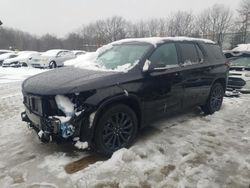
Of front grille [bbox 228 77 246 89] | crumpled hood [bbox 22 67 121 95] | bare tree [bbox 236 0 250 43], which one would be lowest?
front grille [bbox 228 77 246 89]

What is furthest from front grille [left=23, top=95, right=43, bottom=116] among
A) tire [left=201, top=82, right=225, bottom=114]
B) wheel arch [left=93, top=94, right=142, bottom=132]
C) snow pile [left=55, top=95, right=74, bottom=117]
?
tire [left=201, top=82, right=225, bottom=114]

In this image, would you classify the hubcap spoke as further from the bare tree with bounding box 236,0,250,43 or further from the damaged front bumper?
the bare tree with bounding box 236,0,250,43

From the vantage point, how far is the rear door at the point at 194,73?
214 inches

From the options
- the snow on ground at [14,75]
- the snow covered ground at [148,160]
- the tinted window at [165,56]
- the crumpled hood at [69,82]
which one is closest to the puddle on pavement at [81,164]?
the snow covered ground at [148,160]

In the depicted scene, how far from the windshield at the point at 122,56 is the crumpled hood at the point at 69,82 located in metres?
0.46

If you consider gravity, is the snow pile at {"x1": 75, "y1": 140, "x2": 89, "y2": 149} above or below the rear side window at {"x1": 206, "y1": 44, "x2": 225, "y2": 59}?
below

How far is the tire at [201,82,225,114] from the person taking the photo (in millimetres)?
6465

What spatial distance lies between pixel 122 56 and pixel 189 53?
4.82ft

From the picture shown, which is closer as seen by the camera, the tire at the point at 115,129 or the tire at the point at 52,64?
the tire at the point at 115,129

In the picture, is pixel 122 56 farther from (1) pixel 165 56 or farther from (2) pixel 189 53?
(2) pixel 189 53

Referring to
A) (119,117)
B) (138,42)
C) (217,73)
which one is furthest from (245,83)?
(119,117)

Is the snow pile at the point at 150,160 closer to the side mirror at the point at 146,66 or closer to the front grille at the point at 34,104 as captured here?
the front grille at the point at 34,104

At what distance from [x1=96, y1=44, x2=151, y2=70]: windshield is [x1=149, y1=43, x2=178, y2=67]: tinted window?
0.63 ft

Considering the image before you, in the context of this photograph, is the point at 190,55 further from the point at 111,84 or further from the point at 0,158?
the point at 0,158
